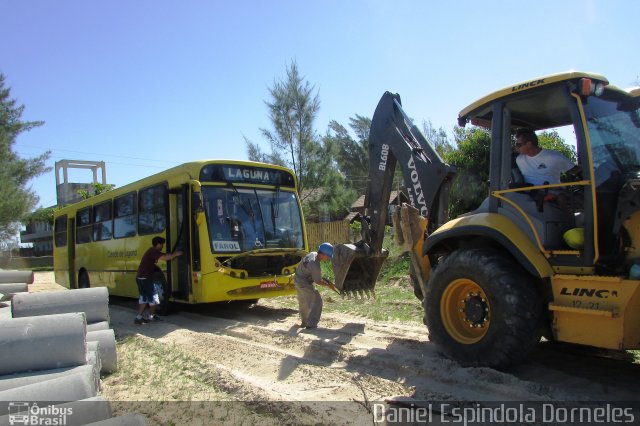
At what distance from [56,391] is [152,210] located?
25.2 ft

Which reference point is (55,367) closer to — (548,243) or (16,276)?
(548,243)

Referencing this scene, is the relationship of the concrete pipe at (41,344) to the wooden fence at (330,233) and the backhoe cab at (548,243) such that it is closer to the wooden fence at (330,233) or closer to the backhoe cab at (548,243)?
the backhoe cab at (548,243)

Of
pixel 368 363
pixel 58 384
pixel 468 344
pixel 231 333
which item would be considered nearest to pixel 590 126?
pixel 468 344

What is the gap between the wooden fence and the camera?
20.4 metres

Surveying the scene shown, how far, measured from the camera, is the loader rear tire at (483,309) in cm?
450

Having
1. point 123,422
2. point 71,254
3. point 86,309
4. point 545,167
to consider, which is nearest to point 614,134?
point 545,167

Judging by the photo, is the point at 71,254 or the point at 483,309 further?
the point at 71,254

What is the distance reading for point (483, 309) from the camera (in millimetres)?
4906

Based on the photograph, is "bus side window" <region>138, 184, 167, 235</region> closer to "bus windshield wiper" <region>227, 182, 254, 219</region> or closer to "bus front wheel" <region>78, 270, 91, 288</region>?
"bus windshield wiper" <region>227, 182, 254, 219</region>

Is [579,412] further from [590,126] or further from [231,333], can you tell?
[231,333]

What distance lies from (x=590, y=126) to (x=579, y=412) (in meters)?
2.47

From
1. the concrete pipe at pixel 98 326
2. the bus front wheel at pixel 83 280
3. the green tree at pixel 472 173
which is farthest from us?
the bus front wheel at pixel 83 280

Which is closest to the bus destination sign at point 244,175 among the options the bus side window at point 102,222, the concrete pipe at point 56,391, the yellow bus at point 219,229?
the yellow bus at point 219,229

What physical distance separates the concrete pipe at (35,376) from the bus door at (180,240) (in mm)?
5358
